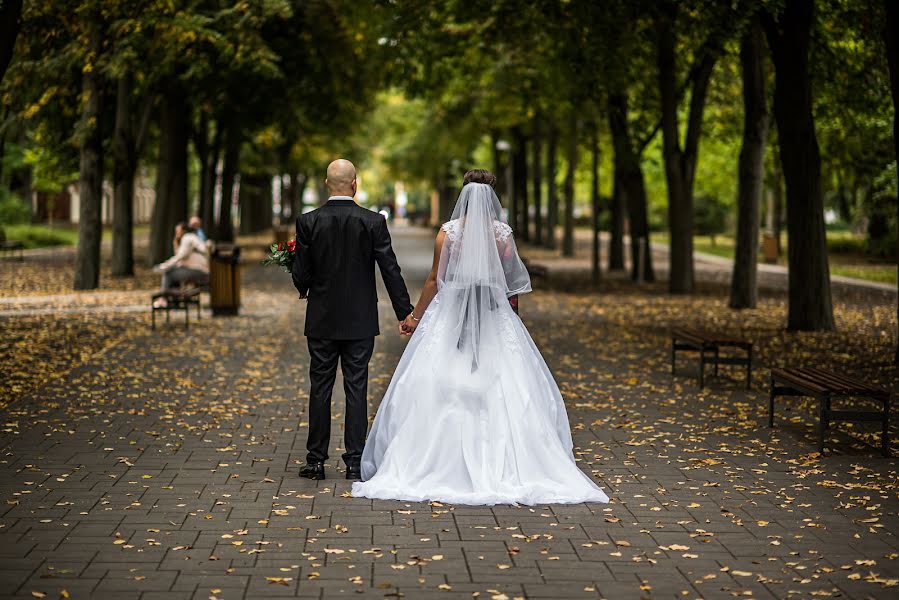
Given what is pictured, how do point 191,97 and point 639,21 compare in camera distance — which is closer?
point 639,21

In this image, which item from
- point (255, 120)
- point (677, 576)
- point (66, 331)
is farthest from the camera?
point (255, 120)

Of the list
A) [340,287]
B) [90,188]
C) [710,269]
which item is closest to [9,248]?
[90,188]

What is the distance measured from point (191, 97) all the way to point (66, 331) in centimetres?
1529

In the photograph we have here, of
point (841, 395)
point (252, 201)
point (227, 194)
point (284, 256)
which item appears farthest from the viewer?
point (252, 201)

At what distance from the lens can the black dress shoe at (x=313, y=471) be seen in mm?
8094

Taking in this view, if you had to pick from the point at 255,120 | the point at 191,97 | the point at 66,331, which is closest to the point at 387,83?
the point at 191,97

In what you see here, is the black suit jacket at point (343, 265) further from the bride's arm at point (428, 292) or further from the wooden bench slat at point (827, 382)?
the wooden bench slat at point (827, 382)

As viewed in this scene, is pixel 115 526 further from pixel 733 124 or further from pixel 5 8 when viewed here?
pixel 733 124

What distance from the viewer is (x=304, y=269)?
315 inches

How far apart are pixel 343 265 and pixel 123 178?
21.6m


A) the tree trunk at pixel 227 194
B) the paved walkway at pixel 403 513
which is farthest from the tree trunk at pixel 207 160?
the paved walkway at pixel 403 513

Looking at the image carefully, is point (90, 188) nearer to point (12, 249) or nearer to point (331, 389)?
point (12, 249)

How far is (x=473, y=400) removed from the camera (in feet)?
25.8

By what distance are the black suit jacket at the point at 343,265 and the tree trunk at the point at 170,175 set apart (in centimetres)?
2375
